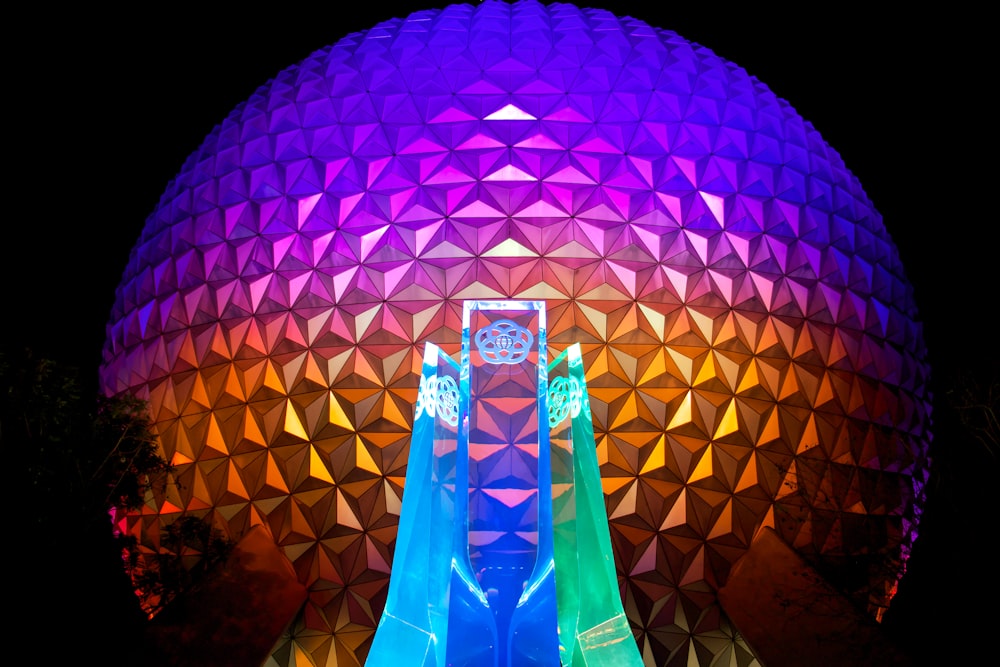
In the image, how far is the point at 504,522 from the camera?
8.96 metres

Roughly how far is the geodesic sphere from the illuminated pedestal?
3241mm

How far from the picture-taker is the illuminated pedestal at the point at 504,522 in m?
8.80

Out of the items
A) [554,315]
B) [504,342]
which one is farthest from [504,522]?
[554,315]

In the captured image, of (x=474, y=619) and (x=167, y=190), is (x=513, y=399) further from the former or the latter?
(x=167, y=190)

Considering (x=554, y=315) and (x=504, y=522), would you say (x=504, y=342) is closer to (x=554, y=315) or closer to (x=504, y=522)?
(x=504, y=522)

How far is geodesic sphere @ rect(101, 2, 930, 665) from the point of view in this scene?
12719 millimetres

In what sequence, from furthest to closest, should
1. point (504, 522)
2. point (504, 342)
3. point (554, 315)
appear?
point (554, 315) → point (504, 342) → point (504, 522)

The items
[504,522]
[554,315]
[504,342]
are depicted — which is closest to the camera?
[504,522]

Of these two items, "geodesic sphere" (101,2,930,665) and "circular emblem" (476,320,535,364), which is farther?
"geodesic sphere" (101,2,930,665)

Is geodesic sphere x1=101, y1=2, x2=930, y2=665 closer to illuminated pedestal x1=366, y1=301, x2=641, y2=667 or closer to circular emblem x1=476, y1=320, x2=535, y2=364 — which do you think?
illuminated pedestal x1=366, y1=301, x2=641, y2=667

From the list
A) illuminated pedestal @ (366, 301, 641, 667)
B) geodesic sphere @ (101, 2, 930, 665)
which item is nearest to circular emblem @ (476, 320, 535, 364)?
illuminated pedestal @ (366, 301, 641, 667)

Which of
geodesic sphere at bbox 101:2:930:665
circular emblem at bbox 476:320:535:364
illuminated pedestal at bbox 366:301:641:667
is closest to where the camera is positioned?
illuminated pedestal at bbox 366:301:641:667

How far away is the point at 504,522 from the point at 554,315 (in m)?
4.88

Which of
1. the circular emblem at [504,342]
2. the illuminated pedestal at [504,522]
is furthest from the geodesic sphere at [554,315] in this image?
the circular emblem at [504,342]
